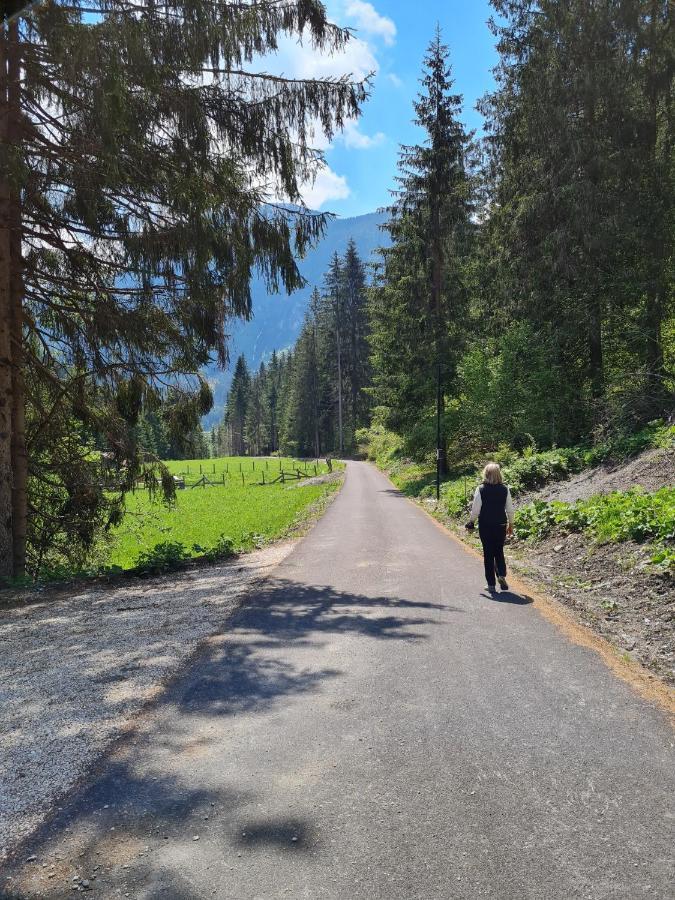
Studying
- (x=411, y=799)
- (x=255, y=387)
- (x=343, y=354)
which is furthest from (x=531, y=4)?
(x=255, y=387)

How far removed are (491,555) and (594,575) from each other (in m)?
1.55

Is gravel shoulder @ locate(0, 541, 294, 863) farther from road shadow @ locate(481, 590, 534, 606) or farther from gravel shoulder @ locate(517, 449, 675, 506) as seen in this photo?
gravel shoulder @ locate(517, 449, 675, 506)

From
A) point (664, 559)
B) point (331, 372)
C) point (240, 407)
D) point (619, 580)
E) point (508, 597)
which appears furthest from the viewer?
point (240, 407)

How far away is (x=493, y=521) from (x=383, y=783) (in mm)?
5409

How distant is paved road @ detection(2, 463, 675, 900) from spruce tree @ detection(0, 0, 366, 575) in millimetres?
5939

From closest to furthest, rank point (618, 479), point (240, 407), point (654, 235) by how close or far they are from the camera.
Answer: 1. point (618, 479)
2. point (654, 235)
3. point (240, 407)

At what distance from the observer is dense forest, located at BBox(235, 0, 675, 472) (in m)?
15.9

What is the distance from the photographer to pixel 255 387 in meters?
114

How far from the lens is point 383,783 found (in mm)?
3039

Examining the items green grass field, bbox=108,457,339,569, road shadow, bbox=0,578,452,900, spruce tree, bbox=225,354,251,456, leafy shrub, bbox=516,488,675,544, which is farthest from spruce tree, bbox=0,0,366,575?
spruce tree, bbox=225,354,251,456

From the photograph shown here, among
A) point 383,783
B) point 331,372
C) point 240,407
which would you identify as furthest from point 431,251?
point 240,407

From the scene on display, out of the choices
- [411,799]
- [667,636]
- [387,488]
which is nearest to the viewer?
[411,799]

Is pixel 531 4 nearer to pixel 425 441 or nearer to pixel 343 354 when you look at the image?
pixel 425 441

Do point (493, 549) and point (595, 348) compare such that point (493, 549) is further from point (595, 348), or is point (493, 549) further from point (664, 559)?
point (595, 348)
